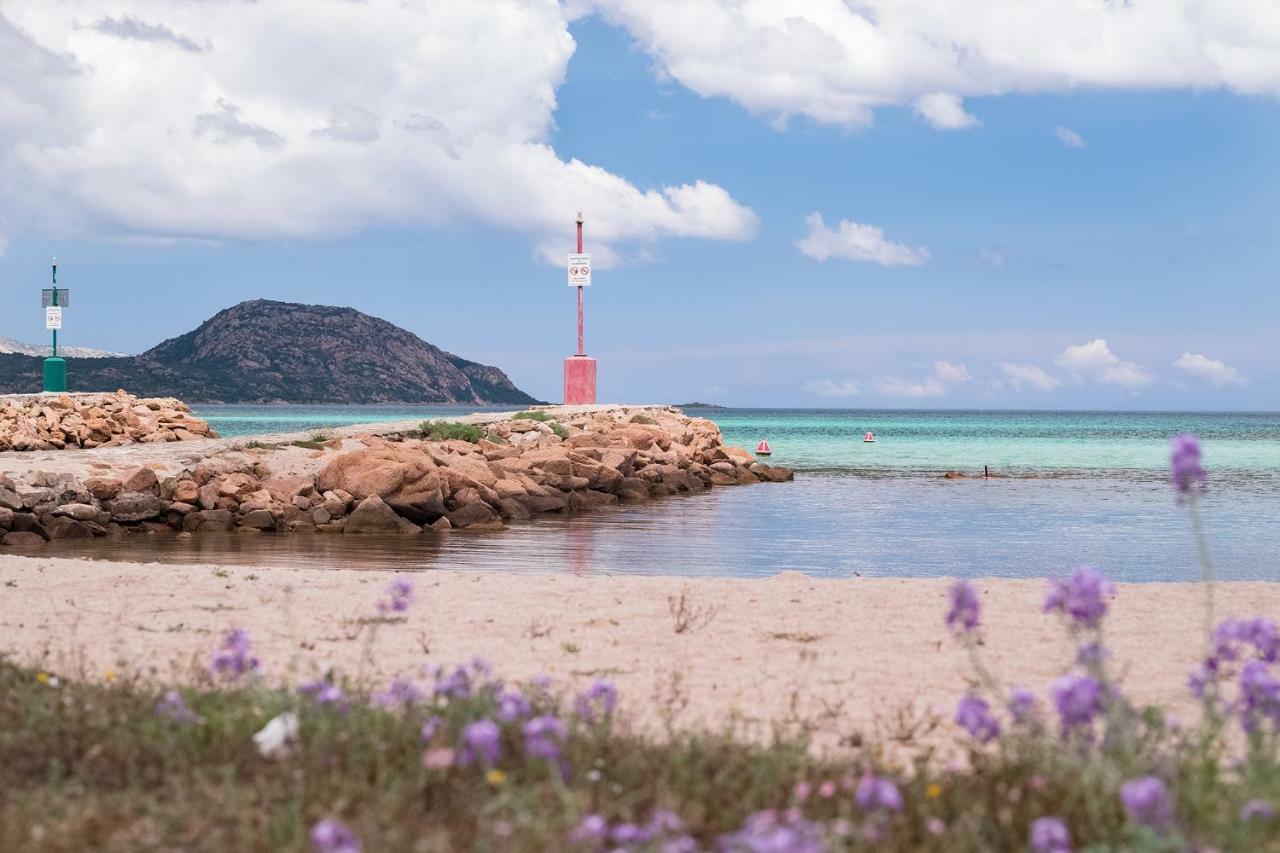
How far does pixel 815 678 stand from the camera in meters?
6.75

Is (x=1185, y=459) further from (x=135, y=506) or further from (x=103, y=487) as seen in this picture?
(x=103, y=487)

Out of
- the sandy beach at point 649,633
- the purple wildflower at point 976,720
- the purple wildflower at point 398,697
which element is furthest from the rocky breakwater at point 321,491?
the purple wildflower at point 976,720

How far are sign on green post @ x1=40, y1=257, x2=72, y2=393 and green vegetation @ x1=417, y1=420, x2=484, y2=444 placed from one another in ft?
80.3

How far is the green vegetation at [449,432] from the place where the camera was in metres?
27.6

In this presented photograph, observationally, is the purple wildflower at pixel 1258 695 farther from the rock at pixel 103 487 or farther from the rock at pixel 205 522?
the rock at pixel 103 487

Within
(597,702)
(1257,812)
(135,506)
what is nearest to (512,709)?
(597,702)

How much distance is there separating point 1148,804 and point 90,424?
3196cm

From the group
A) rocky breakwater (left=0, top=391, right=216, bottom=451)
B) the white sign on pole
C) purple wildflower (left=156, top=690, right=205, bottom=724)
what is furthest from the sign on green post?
purple wildflower (left=156, top=690, right=205, bottom=724)

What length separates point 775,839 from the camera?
2.84m

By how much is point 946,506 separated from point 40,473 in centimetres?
1552

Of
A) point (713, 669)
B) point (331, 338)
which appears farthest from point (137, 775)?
point (331, 338)

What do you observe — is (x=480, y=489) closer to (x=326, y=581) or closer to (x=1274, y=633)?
(x=326, y=581)

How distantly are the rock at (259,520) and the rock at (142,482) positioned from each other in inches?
52.4

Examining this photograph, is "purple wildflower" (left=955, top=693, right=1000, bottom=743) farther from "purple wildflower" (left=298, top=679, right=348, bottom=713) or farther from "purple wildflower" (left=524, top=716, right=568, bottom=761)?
"purple wildflower" (left=298, top=679, right=348, bottom=713)
